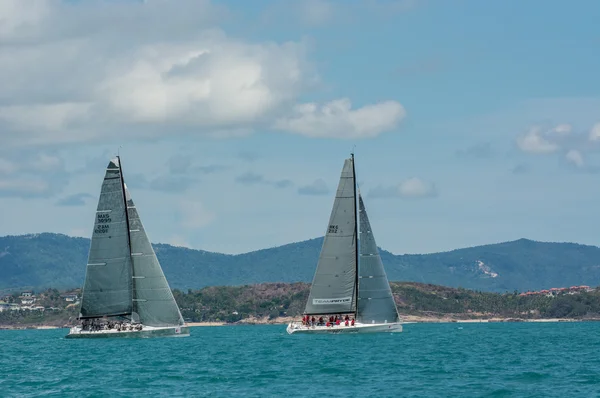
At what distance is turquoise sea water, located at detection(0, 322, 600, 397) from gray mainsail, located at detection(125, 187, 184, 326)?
9.69 ft

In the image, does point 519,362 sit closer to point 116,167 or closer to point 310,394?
point 310,394

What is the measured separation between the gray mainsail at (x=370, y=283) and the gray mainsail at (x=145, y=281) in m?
17.7

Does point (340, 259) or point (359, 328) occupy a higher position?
point (340, 259)

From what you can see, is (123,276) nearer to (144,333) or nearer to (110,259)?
(110,259)

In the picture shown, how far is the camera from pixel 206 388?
61.4 metres

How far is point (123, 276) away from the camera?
103 m

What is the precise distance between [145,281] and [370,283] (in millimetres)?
20853

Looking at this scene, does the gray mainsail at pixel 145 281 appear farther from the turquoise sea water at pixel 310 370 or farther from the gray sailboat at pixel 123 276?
the turquoise sea water at pixel 310 370

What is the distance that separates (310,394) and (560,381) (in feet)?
50.8

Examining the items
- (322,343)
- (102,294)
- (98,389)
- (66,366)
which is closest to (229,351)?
(322,343)

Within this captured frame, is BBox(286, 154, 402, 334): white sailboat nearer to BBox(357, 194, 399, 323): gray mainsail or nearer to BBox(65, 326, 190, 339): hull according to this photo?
BBox(357, 194, 399, 323): gray mainsail

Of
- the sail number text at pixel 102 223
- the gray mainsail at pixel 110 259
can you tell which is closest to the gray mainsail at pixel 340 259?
the gray mainsail at pixel 110 259

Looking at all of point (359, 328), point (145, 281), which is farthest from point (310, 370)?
point (145, 281)

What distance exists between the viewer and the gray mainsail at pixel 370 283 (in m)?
104
